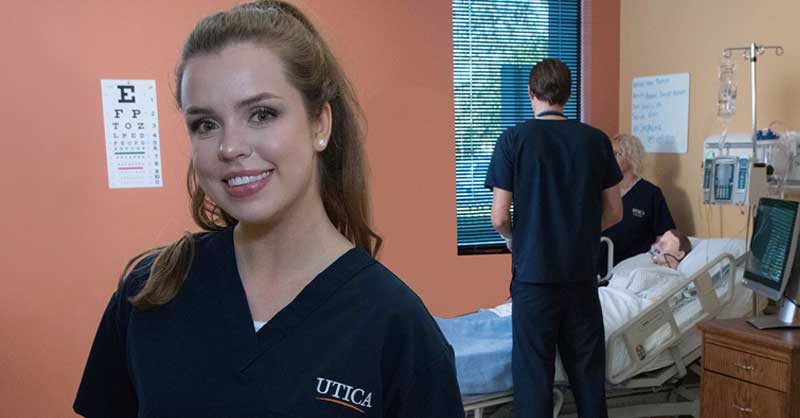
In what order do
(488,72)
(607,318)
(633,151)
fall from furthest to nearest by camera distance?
(488,72) → (633,151) → (607,318)

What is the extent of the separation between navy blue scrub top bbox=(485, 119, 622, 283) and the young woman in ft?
4.98


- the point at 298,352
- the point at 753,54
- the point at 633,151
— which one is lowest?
the point at 298,352

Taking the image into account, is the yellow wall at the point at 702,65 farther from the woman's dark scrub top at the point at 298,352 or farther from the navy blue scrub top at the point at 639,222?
the woman's dark scrub top at the point at 298,352

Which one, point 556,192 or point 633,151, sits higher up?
point 633,151

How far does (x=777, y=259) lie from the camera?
231cm

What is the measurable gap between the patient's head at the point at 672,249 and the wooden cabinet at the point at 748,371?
26.0 inches

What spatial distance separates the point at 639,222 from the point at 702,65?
0.77 metres

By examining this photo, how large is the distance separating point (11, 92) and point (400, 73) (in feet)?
5.57

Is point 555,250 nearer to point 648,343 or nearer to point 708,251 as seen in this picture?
point 648,343

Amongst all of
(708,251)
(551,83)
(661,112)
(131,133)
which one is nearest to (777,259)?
(708,251)

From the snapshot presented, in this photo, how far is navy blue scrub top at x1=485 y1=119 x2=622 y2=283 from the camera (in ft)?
8.16

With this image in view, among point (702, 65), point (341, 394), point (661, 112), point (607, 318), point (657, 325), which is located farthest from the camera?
point (661, 112)

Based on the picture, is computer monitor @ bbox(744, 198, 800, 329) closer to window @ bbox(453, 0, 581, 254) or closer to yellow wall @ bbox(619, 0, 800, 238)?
yellow wall @ bbox(619, 0, 800, 238)

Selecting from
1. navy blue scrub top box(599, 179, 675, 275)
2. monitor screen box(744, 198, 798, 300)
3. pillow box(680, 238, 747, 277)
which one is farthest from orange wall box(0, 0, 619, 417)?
monitor screen box(744, 198, 798, 300)
